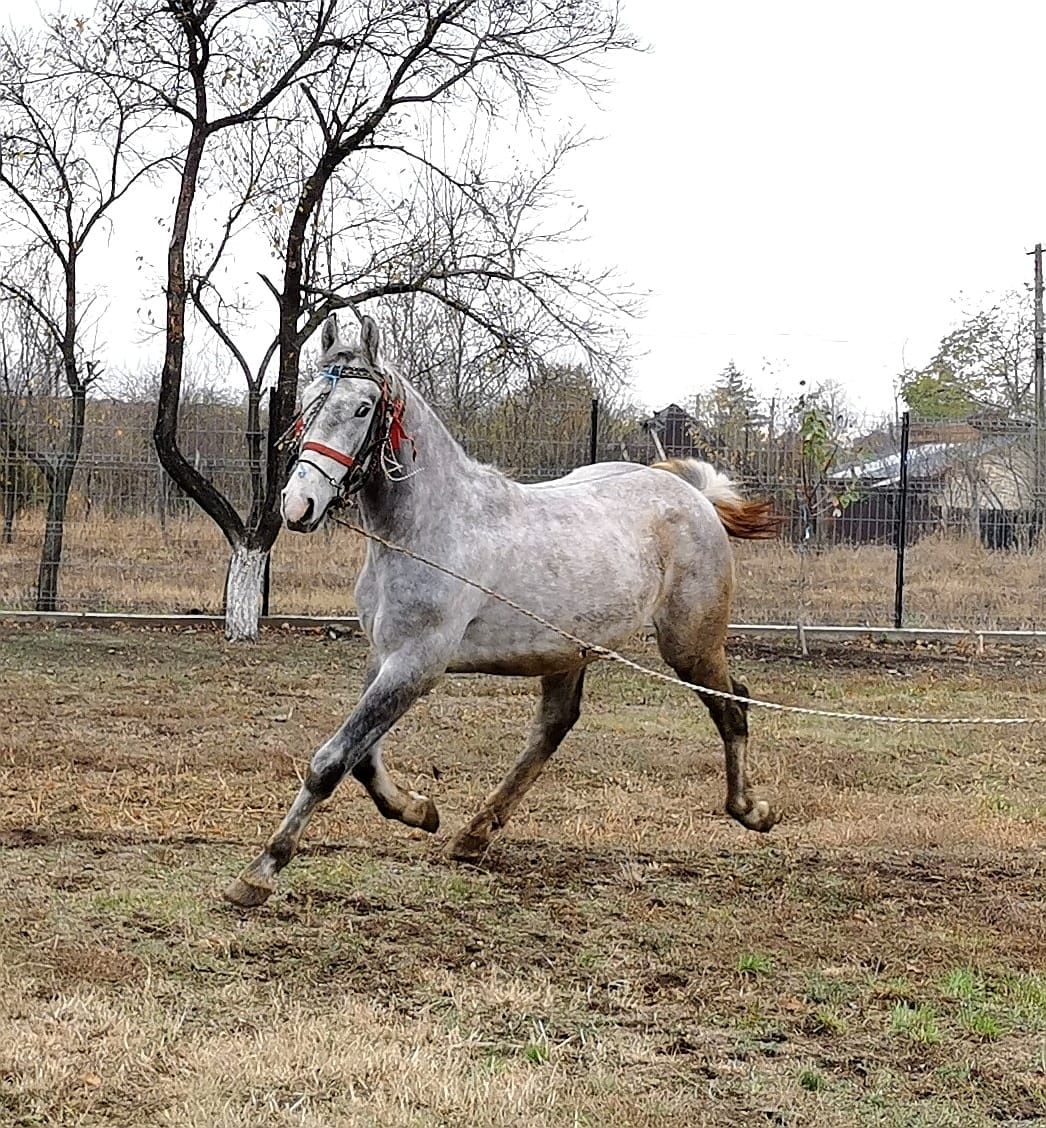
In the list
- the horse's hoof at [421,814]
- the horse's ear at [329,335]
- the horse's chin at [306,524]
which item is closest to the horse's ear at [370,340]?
the horse's ear at [329,335]

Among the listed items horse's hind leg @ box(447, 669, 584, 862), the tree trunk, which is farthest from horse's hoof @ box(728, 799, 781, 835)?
the tree trunk

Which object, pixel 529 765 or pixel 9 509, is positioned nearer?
pixel 529 765

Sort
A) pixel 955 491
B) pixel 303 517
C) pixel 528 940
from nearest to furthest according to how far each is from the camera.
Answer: pixel 303 517
pixel 528 940
pixel 955 491

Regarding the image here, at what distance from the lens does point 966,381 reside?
3669cm

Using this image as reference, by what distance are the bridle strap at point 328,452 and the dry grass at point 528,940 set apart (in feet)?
5.53

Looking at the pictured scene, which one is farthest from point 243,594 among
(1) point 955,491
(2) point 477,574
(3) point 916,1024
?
(3) point 916,1024

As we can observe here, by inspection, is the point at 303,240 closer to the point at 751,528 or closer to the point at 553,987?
the point at 751,528

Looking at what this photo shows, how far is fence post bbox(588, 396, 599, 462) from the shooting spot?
16969 mm

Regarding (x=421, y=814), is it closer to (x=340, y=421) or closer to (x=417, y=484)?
(x=417, y=484)

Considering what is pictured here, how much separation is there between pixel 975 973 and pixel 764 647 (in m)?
11.2

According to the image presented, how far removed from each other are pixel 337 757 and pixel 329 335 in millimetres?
1612

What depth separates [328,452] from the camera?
5.57 meters

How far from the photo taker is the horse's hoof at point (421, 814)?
630 cm

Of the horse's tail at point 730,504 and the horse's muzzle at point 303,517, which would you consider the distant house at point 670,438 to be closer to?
the horse's tail at point 730,504
